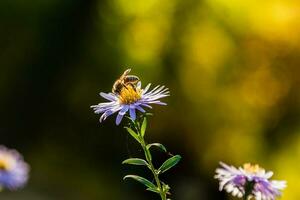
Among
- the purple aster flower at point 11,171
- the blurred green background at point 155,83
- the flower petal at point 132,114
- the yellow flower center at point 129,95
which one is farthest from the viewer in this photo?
the blurred green background at point 155,83

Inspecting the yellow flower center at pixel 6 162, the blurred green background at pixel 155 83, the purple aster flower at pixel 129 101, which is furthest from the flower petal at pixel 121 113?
the blurred green background at pixel 155 83

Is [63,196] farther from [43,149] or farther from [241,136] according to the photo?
[241,136]

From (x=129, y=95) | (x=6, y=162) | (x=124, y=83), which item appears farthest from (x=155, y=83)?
(x=129, y=95)

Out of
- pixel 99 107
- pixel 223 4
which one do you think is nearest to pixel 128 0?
pixel 223 4

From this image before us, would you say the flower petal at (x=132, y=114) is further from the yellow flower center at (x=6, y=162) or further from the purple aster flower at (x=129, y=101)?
the yellow flower center at (x=6, y=162)

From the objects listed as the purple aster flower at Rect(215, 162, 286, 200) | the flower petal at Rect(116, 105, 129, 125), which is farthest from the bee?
the purple aster flower at Rect(215, 162, 286, 200)
